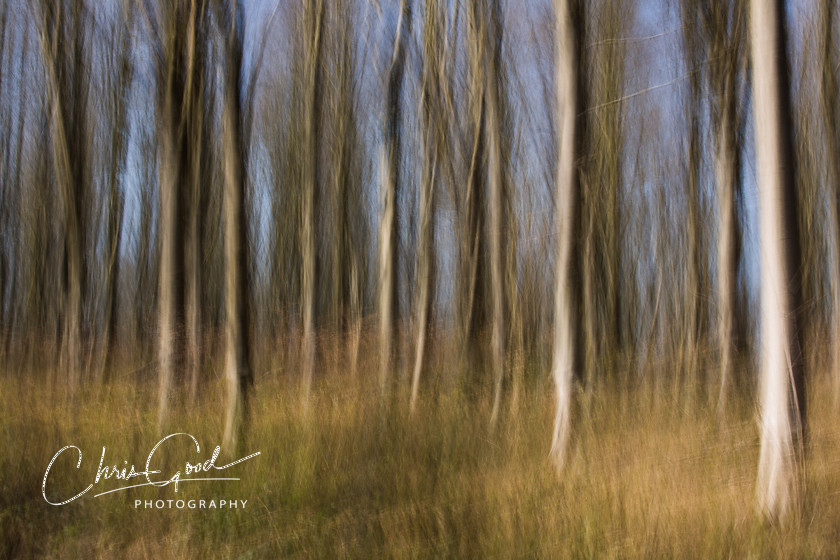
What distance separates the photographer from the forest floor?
2.83 m

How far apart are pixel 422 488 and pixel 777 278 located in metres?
2.66

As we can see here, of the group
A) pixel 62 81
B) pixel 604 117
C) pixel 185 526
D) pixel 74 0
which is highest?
pixel 74 0

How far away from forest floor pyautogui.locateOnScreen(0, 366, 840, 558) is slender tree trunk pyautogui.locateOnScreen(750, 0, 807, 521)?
5.6 inches

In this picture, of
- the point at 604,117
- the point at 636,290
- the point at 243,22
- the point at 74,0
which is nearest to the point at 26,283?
the point at 74,0

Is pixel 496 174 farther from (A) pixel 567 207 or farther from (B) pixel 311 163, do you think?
(A) pixel 567 207

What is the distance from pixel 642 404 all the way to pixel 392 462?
2.62 m

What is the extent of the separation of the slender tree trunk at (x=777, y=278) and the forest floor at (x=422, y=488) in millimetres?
143

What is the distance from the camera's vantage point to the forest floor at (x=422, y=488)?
2.83 meters

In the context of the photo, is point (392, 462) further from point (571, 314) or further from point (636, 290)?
point (636, 290)

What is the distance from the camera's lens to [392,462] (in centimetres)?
400

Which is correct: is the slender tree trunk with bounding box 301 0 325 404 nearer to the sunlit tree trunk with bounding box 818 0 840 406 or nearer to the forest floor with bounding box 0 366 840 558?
the forest floor with bounding box 0 366 840 558

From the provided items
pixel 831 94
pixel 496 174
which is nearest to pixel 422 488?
pixel 496 174

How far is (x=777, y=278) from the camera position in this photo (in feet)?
10.3
